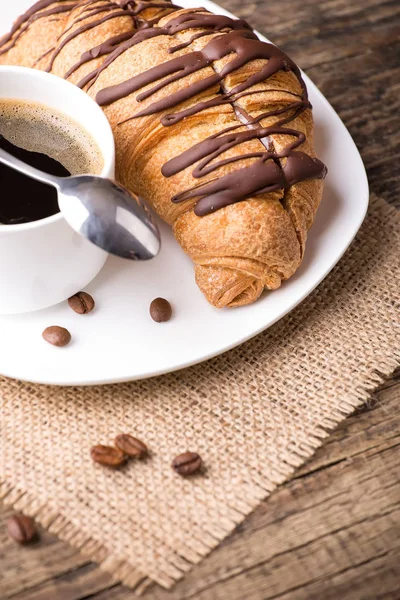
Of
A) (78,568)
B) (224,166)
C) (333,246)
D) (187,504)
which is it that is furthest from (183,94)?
(78,568)

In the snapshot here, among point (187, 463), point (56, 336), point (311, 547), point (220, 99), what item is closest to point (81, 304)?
point (56, 336)

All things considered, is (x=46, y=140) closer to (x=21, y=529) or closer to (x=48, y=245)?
(x=48, y=245)

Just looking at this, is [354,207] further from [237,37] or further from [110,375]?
[110,375]

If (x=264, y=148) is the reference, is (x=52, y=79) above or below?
above

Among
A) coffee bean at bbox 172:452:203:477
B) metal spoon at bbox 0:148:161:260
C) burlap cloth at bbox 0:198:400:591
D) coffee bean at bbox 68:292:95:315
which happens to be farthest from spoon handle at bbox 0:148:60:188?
coffee bean at bbox 172:452:203:477

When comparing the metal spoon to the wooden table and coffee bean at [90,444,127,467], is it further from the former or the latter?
the wooden table

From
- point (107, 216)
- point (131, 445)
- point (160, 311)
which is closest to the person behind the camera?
point (107, 216)
